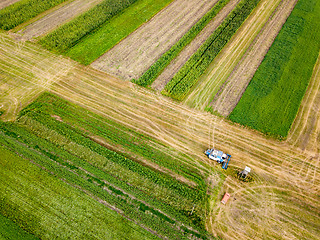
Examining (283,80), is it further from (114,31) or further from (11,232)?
(11,232)

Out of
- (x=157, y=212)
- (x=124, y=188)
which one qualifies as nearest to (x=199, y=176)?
(x=157, y=212)

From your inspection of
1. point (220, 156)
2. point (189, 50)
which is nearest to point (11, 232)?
point (220, 156)

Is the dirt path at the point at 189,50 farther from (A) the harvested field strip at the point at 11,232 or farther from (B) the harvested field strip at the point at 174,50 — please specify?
(A) the harvested field strip at the point at 11,232

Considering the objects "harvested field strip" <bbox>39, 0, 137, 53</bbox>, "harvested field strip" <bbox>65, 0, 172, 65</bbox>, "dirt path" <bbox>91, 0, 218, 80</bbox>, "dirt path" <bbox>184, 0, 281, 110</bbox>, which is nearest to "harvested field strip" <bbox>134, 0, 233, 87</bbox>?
"dirt path" <bbox>91, 0, 218, 80</bbox>

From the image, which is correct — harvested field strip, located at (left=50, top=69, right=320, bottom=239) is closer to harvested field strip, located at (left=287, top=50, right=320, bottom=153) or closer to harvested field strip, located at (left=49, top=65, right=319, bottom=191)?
harvested field strip, located at (left=49, top=65, right=319, bottom=191)

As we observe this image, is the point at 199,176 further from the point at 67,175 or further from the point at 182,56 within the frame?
the point at 182,56

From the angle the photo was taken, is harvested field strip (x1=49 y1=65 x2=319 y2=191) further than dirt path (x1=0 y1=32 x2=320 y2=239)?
Yes
